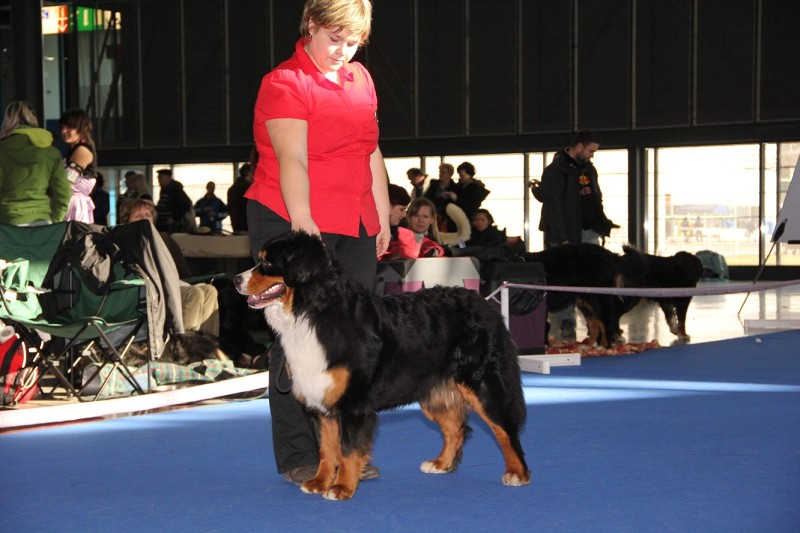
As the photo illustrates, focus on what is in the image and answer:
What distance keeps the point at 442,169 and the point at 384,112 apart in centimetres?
734

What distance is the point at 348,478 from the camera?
11.3 feet

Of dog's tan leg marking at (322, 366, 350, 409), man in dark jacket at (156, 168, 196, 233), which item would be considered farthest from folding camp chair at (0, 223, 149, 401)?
man in dark jacket at (156, 168, 196, 233)

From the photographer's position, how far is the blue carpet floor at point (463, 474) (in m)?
3.22

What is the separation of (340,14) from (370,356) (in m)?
1.09

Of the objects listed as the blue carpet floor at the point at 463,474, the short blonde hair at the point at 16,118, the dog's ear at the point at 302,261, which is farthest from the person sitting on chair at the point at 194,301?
the dog's ear at the point at 302,261

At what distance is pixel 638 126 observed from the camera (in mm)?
18578

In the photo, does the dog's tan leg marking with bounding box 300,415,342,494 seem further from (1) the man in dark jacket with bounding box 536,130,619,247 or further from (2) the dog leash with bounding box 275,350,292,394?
(1) the man in dark jacket with bounding box 536,130,619,247

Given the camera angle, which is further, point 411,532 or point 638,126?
point 638,126

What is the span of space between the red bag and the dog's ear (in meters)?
3.12

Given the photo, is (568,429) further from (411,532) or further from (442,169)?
(442,169)

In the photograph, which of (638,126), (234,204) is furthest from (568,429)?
(638,126)

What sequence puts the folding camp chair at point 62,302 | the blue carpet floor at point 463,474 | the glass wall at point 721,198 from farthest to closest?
the glass wall at point 721,198
the folding camp chair at point 62,302
the blue carpet floor at point 463,474

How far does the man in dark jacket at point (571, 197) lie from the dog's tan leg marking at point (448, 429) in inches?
188

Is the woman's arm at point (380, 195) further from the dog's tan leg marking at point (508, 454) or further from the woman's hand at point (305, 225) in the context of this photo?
the dog's tan leg marking at point (508, 454)
